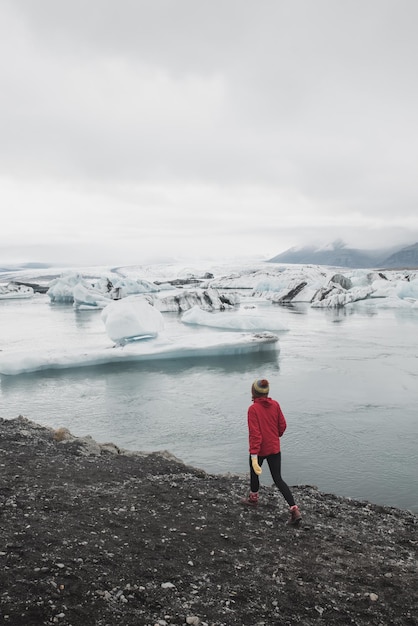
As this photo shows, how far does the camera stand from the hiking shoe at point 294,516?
12.9 feet

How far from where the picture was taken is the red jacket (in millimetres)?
3846

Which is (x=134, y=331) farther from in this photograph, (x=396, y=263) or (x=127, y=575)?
(x=396, y=263)

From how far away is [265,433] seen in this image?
12.8 ft

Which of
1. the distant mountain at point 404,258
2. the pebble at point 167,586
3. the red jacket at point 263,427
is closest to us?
the pebble at point 167,586

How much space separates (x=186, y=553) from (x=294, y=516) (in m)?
1.05

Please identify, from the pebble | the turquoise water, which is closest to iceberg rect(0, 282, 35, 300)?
the turquoise water

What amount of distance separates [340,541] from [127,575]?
Result: 171 cm

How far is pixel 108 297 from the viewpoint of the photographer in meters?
39.0

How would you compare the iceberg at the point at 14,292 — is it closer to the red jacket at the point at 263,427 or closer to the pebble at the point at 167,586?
the red jacket at the point at 263,427

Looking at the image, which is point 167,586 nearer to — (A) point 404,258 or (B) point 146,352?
Result: (B) point 146,352

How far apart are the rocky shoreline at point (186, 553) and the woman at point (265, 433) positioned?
0.32m

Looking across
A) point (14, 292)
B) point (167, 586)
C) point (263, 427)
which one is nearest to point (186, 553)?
point (167, 586)

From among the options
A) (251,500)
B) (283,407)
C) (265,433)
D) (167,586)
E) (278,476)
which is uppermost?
(265,433)

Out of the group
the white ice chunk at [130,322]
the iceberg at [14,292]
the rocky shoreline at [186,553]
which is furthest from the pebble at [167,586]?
the iceberg at [14,292]
